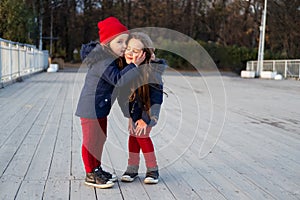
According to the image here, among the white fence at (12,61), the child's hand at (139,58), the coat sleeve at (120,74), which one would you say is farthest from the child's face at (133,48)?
the white fence at (12,61)

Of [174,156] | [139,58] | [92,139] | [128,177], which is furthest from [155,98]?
[174,156]

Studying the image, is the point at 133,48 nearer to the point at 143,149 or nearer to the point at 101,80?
the point at 101,80

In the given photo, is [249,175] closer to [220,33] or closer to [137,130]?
[137,130]

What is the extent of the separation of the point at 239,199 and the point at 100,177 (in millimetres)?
1012

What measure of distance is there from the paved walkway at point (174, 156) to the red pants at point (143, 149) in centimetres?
16

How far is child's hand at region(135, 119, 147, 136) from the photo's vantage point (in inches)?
124

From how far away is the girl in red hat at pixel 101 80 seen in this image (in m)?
2.93

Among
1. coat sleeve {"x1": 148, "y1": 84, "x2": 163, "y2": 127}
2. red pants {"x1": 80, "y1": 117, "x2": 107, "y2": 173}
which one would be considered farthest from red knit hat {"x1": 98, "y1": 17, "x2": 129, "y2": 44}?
red pants {"x1": 80, "y1": 117, "x2": 107, "y2": 173}

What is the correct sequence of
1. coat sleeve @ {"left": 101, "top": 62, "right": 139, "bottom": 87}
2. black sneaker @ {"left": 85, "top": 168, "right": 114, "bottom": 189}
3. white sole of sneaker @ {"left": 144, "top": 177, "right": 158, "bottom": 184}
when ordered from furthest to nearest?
white sole of sneaker @ {"left": 144, "top": 177, "right": 158, "bottom": 184}, black sneaker @ {"left": 85, "top": 168, "right": 114, "bottom": 189}, coat sleeve @ {"left": 101, "top": 62, "right": 139, "bottom": 87}

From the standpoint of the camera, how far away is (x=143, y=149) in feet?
10.8

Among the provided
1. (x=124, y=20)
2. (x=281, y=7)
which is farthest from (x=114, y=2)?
(x=281, y=7)

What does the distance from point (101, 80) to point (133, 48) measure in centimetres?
33

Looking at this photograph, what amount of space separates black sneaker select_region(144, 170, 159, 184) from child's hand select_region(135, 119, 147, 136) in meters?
0.32

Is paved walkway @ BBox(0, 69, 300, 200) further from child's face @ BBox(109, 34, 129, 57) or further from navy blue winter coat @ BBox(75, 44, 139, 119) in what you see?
child's face @ BBox(109, 34, 129, 57)
